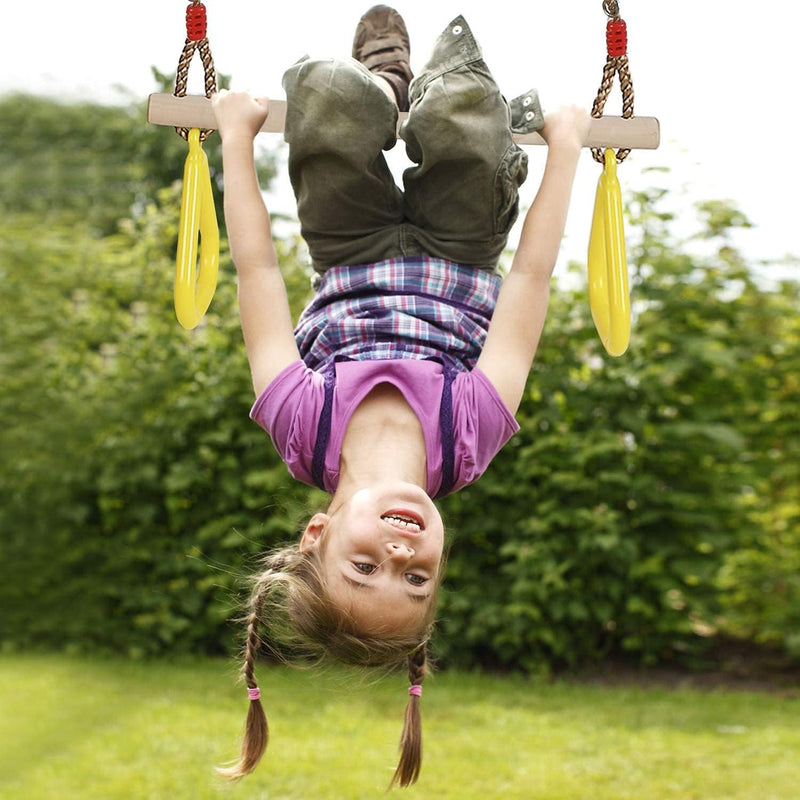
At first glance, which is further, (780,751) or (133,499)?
(133,499)

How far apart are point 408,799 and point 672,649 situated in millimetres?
2193

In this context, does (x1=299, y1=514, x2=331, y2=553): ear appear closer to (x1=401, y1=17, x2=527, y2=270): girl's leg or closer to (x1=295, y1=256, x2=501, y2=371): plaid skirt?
(x1=295, y1=256, x2=501, y2=371): plaid skirt

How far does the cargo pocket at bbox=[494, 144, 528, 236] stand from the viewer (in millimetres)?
2176

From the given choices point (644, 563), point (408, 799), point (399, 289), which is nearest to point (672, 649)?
point (644, 563)

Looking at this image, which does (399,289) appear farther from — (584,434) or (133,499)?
(133,499)

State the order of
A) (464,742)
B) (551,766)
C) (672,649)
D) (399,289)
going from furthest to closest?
(672,649)
(464,742)
(551,766)
(399,289)

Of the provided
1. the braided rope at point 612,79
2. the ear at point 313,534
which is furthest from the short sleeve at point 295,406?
the braided rope at point 612,79

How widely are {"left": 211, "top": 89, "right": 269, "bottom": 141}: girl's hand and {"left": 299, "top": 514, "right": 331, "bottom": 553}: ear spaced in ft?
2.83

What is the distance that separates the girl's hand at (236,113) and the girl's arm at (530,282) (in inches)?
25.4

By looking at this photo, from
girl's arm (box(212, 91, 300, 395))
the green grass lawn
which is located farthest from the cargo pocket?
the green grass lawn

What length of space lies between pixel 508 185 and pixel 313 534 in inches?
35.1

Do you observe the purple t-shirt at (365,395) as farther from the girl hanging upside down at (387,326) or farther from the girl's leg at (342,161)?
the girl's leg at (342,161)

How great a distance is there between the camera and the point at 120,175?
889cm

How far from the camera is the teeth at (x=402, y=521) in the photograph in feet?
6.51
